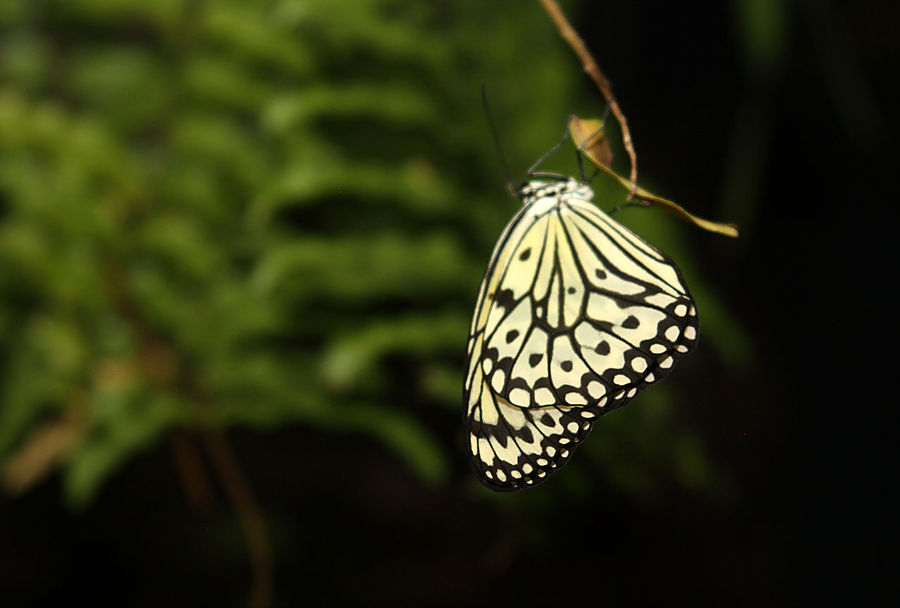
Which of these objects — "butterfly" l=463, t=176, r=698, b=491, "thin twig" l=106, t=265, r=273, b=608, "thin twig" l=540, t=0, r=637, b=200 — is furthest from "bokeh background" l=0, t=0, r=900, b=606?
"thin twig" l=540, t=0, r=637, b=200

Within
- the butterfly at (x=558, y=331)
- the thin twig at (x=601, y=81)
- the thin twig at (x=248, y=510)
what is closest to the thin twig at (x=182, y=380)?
the thin twig at (x=248, y=510)

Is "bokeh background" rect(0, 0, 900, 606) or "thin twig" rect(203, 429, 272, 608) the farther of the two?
"thin twig" rect(203, 429, 272, 608)

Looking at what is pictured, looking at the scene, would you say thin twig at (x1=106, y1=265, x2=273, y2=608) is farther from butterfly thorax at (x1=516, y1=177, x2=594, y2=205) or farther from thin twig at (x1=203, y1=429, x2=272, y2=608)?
butterfly thorax at (x1=516, y1=177, x2=594, y2=205)

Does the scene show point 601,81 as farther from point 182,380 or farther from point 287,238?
point 182,380

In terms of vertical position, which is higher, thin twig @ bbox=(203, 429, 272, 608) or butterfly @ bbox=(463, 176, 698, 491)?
butterfly @ bbox=(463, 176, 698, 491)

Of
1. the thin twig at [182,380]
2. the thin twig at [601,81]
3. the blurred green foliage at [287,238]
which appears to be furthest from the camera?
the thin twig at [182,380]

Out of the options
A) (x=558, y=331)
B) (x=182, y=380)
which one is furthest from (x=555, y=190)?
(x=182, y=380)

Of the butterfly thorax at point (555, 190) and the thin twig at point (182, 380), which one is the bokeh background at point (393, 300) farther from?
the butterfly thorax at point (555, 190)
